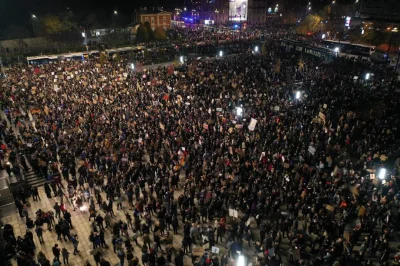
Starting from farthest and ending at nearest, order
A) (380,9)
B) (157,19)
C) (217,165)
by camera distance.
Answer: (157,19) < (380,9) < (217,165)

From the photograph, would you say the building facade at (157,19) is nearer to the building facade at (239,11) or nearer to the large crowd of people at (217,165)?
the building facade at (239,11)

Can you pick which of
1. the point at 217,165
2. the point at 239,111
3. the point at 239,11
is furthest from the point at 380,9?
the point at 217,165

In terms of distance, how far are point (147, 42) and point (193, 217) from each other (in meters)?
47.6

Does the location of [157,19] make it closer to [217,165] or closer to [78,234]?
[217,165]

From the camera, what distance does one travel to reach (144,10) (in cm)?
7588

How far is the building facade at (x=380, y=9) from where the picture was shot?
185ft

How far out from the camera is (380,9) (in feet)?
201

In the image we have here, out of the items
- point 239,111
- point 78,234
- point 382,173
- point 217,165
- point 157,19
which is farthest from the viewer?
point 157,19

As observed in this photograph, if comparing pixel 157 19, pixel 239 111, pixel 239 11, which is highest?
pixel 239 11

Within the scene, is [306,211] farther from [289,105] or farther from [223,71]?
[223,71]

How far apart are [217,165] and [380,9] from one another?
63.4 m

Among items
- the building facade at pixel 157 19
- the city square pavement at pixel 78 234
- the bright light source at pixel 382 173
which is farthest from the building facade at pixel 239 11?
the city square pavement at pixel 78 234

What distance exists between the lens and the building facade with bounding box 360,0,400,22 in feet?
185

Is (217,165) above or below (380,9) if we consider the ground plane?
below
